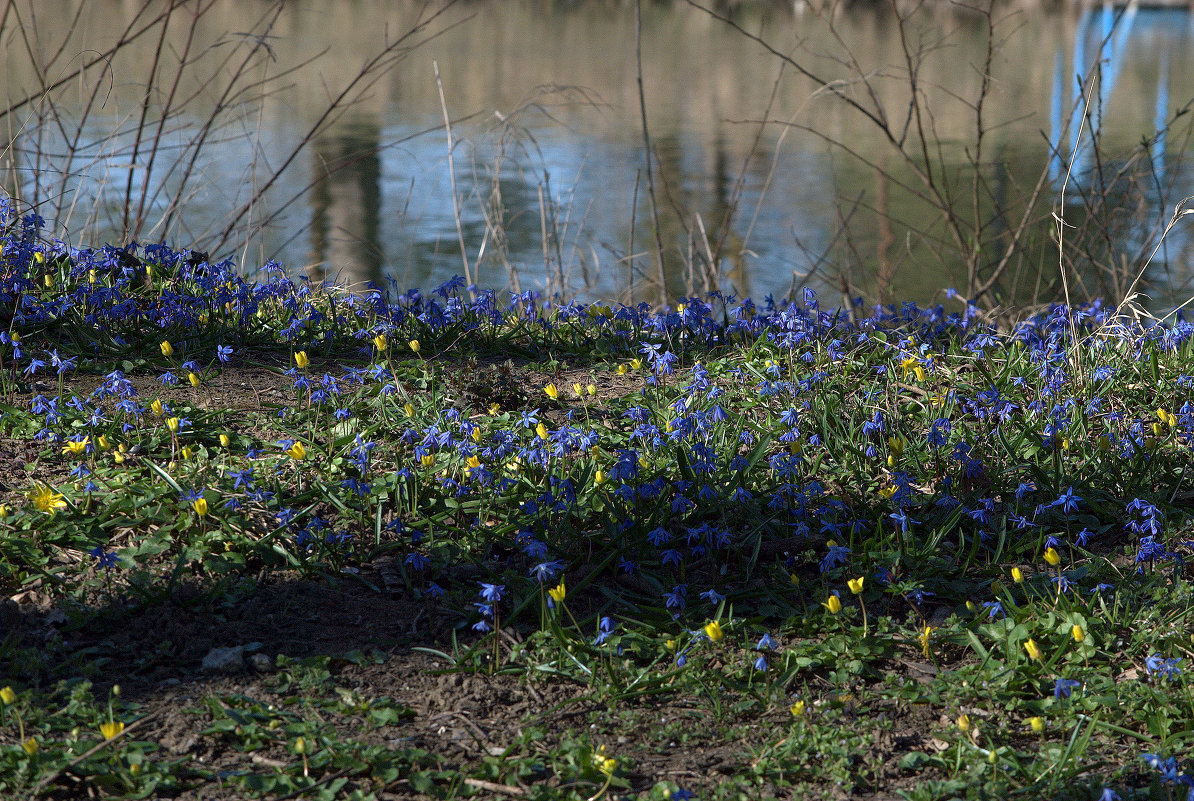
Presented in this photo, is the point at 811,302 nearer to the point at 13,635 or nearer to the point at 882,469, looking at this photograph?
the point at 882,469

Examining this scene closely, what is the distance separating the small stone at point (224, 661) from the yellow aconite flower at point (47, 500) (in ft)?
1.98

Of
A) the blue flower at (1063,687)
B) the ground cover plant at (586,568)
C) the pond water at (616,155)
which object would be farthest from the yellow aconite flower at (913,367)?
the blue flower at (1063,687)

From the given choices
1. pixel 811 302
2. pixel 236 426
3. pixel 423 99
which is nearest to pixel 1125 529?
pixel 811 302

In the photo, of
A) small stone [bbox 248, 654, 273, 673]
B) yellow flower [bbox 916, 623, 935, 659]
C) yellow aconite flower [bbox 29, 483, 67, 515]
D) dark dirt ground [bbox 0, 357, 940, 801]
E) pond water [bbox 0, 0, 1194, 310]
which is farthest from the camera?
pond water [bbox 0, 0, 1194, 310]

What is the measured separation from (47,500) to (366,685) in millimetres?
925

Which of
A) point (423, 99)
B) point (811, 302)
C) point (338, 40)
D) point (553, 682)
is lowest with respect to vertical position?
point (553, 682)

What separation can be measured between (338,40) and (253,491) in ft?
72.5

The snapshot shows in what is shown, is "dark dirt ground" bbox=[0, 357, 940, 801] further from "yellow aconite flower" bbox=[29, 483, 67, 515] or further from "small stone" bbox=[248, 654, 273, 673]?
"yellow aconite flower" bbox=[29, 483, 67, 515]

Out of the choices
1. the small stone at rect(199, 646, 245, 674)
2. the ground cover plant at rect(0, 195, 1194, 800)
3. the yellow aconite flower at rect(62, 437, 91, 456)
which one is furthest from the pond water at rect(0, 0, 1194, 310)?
the small stone at rect(199, 646, 245, 674)

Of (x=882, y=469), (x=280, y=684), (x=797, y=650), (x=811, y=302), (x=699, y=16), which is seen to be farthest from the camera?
(x=699, y=16)

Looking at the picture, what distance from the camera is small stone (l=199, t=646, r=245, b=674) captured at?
6.85 ft

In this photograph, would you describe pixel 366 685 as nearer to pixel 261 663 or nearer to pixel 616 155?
pixel 261 663

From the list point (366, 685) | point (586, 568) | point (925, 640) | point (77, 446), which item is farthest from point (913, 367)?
point (77, 446)

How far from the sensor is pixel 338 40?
22.6 m
